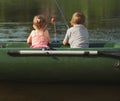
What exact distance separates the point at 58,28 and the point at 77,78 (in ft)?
34.9

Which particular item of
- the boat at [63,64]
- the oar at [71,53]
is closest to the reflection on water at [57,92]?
the boat at [63,64]

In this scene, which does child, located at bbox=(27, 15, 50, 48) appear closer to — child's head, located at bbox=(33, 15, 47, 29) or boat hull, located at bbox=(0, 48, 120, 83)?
child's head, located at bbox=(33, 15, 47, 29)

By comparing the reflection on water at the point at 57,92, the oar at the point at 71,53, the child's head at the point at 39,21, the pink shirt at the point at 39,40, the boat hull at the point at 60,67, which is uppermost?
the child's head at the point at 39,21

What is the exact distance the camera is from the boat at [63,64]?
618 centimetres

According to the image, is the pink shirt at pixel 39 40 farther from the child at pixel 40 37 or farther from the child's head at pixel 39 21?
the child's head at pixel 39 21

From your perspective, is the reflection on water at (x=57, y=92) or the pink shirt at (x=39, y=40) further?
the pink shirt at (x=39, y=40)

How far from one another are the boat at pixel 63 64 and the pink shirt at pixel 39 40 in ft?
1.69

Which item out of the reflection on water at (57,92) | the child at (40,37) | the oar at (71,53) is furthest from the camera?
the child at (40,37)

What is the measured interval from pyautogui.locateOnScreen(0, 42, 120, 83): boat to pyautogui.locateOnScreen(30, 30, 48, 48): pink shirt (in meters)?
0.51

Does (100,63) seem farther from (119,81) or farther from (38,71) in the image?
(38,71)

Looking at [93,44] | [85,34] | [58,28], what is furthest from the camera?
[58,28]

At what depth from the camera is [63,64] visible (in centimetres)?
626

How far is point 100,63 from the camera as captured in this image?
6195 mm

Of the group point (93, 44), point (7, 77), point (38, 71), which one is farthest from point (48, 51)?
point (93, 44)
